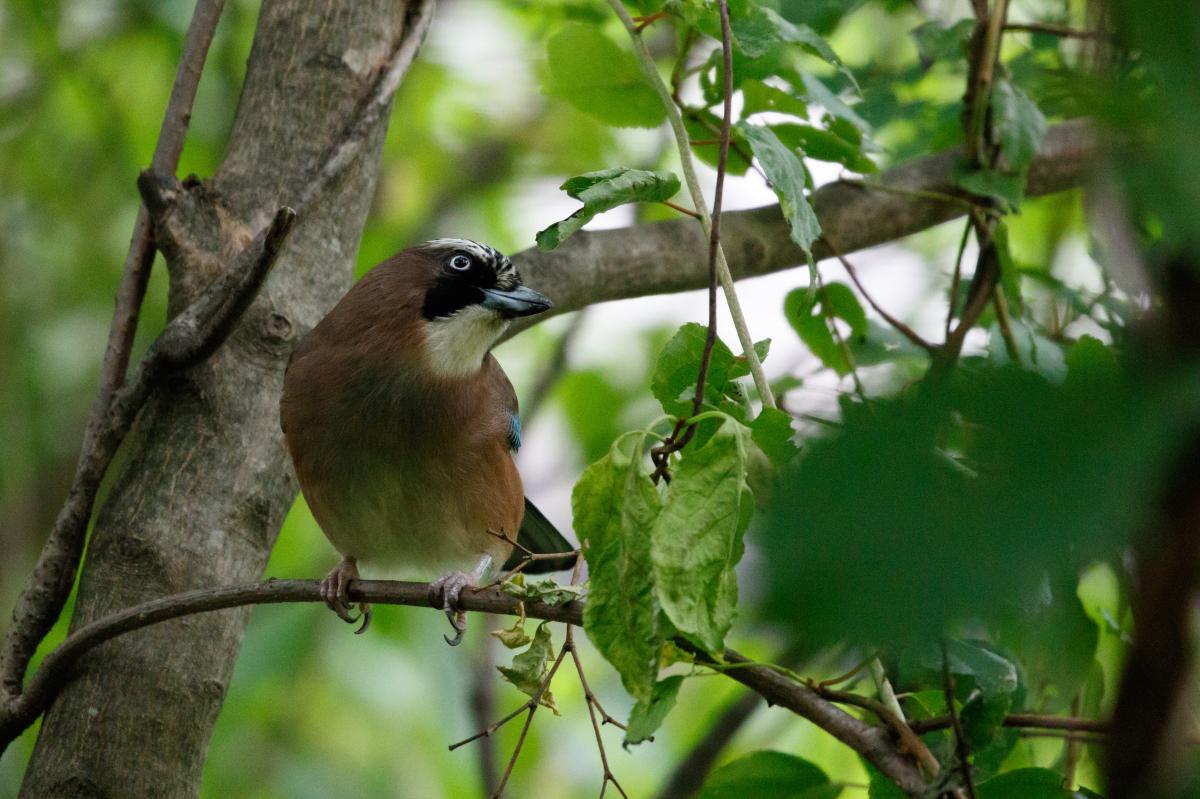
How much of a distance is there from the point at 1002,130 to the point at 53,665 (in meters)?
2.92

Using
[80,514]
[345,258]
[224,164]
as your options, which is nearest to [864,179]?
[345,258]

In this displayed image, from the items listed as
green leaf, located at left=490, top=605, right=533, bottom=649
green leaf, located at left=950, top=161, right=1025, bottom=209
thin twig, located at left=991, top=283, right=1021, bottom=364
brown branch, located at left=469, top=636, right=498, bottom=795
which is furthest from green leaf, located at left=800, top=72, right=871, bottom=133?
brown branch, located at left=469, top=636, right=498, bottom=795

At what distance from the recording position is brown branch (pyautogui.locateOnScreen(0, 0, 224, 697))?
10.1 ft

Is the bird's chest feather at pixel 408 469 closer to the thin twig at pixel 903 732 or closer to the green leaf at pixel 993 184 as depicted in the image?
the green leaf at pixel 993 184

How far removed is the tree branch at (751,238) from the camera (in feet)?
12.5

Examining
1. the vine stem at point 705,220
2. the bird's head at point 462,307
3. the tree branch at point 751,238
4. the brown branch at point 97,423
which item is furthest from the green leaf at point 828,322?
the brown branch at point 97,423

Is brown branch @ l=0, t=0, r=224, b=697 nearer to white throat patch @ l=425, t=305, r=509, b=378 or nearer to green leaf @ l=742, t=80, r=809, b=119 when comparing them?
white throat patch @ l=425, t=305, r=509, b=378

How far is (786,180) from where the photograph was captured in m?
2.45

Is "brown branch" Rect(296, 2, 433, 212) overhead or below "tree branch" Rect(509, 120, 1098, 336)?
overhead

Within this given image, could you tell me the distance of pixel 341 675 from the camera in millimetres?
6016

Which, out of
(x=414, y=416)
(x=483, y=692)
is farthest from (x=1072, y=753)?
(x=483, y=692)

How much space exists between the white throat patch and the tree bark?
34 cm

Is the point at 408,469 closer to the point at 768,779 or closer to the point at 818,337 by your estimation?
the point at 818,337

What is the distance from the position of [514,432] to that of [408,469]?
1.55ft
